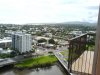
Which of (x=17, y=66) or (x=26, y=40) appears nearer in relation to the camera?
(x=17, y=66)

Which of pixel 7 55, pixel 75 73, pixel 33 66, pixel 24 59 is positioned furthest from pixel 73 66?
pixel 7 55

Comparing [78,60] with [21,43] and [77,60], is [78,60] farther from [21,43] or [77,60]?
[21,43]

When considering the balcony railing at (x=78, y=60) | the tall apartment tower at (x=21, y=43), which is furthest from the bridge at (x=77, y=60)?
the tall apartment tower at (x=21, y=43)

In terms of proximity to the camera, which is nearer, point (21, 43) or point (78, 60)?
point (78, 60)

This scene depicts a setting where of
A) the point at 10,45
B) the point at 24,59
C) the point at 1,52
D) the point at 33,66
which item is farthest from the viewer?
the point at 10,45

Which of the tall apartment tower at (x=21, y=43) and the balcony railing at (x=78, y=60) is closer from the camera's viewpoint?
the balcony railing at (x=78, y=60)

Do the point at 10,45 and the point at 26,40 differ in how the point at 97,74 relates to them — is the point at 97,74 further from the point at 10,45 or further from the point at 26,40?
the point at 10,45

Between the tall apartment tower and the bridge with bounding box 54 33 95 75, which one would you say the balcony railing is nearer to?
the bridge with bounding box 54 33 95 75

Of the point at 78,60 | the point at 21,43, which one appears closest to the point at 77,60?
the point at 78,60

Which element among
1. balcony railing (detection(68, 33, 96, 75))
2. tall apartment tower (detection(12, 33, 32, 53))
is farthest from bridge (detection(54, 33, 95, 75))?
tall apartment tower (detection(12, 33, 32, 53))

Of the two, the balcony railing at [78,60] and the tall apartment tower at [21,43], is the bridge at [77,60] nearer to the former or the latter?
the balcony railing at [78,60]

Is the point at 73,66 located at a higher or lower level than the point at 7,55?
higher
